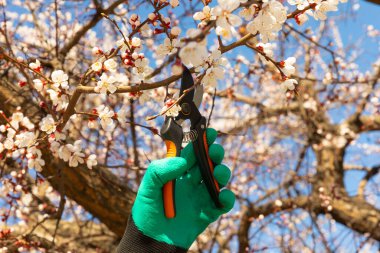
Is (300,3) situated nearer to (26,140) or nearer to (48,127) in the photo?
(48,127)

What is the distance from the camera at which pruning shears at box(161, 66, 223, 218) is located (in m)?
1.43

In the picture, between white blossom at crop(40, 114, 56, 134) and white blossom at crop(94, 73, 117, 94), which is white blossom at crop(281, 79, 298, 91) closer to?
white blossom at crop(94, 73, 117, 94)

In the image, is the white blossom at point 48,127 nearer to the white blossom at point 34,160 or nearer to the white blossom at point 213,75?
the white blossom at point 34,160

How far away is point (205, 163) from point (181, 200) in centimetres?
15

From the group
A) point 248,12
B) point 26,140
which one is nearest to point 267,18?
point 248,12

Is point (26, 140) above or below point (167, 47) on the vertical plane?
below

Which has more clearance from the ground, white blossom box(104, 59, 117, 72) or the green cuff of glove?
white blossom box(104, 59, 117, 72)

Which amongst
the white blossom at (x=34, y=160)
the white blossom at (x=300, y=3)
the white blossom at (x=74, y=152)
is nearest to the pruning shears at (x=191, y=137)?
the white blossom at (x=300, y=3)

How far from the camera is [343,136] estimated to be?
488 cm

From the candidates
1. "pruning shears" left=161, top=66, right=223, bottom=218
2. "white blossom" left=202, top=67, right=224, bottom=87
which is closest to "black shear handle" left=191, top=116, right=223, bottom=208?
"pruning shears" left=161, top=66, right=223, bottom=218

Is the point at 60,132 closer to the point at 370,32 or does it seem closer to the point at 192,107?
the point at 192,107

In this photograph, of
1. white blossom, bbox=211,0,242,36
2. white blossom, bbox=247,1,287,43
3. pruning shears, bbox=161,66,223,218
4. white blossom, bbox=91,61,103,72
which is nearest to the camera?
white blossom, bbox=211,0,242,36

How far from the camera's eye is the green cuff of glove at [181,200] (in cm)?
138

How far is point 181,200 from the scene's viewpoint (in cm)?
151
